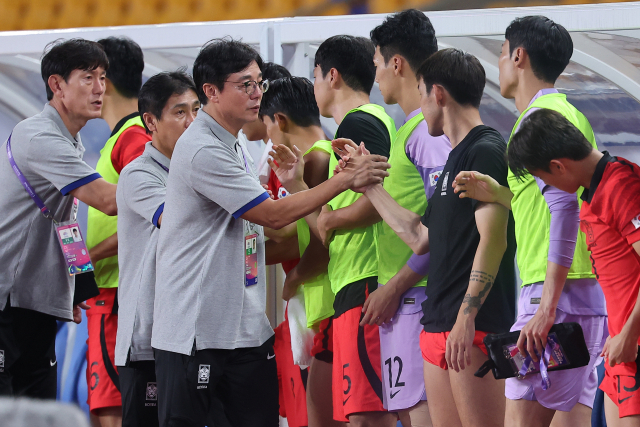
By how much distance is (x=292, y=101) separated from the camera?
3227 mm

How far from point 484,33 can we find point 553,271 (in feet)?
5.63

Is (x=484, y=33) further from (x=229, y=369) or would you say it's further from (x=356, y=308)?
(x=229, y=369)

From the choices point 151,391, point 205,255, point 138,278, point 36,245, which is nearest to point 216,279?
point 205,255

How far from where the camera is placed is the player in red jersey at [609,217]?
1958 mm

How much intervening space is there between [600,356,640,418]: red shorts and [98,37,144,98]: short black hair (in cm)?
250

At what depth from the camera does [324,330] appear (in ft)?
9.99

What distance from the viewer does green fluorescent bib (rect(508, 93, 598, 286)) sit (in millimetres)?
2344

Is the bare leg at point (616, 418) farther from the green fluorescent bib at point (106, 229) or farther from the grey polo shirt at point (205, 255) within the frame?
the green fluorescent bib at point (106, 229)

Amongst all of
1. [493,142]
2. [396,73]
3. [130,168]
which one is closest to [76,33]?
[130,168]

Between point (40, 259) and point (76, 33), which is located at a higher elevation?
point (76, 33)

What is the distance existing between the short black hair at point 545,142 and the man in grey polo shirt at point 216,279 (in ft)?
1.61

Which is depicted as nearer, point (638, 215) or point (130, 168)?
point (638, 215)

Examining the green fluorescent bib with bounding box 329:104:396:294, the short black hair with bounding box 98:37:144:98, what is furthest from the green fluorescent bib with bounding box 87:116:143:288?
the green fluorescent bib with bounding box 329:104:396:294

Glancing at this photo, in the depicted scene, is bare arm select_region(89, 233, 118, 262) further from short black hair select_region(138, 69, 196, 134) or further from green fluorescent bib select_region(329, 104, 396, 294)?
green fluorescent bib select_region(329, 104, 396, 294)
